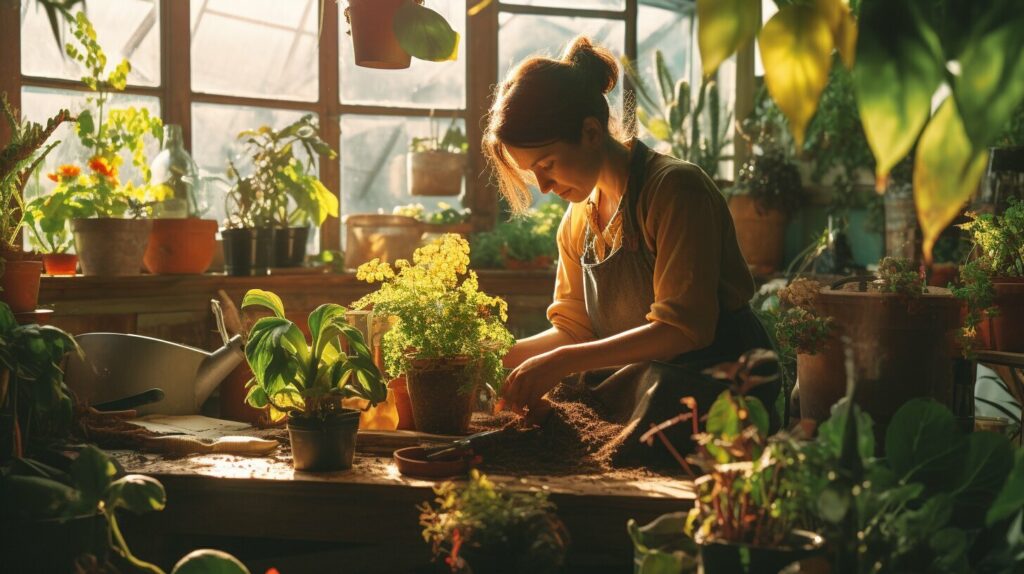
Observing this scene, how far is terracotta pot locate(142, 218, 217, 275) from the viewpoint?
10.5 ft

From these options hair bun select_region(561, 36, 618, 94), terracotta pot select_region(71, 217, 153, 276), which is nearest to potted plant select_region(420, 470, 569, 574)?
hair bun select_region(561, 36, 618, 94)

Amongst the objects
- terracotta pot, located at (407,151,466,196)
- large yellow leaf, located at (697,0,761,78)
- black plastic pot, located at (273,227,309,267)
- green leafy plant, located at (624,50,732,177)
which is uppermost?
green leafy plant, located at (624,50,732,177)

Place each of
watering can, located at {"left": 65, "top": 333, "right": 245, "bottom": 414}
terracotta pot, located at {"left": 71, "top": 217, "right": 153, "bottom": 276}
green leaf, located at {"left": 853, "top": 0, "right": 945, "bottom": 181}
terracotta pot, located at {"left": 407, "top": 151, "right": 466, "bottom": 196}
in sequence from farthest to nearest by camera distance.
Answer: terracotta pot, located at {"left": 407, "top": 151, "right": 466, "bottom": 196} → terracotta pot, located at {"left": 71, "top": 217, "right": 153, "bottom": 276} → watering can, located at {"left": 65, "top": 333, "right": 245, "bottom": 414} → green leaf, located at {"left": 853, "top": 0, "right": 945, "bottom": 181}

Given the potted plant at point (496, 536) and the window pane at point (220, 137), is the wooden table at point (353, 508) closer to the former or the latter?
the potted plant at point (496, 536)

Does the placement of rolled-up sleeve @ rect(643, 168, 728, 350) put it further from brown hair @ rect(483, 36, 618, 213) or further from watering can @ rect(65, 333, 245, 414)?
watering can @ rect(65, 333, 245, 414)

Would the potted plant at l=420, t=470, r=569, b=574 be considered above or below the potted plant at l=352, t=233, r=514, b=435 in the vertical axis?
below

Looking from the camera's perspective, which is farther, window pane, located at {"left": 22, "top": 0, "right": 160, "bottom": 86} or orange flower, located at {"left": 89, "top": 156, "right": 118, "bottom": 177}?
window pane, located at {"left": 22, "top": 0, "right": 160, "bottom": 86}

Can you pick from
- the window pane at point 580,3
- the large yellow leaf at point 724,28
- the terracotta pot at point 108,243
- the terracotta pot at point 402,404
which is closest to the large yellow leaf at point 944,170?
the large yellow leaf at point 724,28

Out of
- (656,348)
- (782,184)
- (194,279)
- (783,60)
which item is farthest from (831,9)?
(782,184)

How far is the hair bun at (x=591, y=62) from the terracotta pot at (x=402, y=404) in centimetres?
72

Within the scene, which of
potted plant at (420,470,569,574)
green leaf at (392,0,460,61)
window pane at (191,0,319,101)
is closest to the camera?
potted plant at (420,470,569,574)

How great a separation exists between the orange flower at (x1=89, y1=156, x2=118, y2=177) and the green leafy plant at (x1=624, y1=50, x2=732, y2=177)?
2.24m

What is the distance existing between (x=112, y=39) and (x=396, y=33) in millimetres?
2217

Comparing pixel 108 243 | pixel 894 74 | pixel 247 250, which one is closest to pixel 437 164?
pixel 247 250
